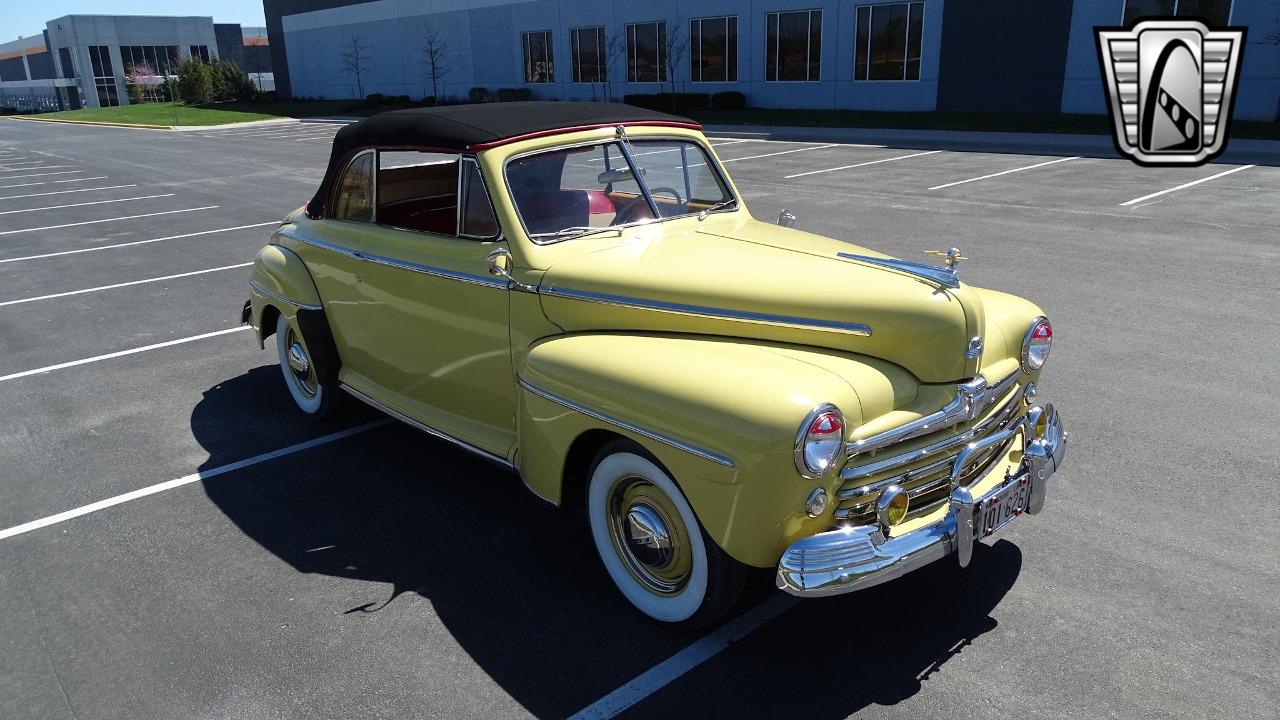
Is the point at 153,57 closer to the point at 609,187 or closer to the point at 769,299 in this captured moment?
the point at 609,187

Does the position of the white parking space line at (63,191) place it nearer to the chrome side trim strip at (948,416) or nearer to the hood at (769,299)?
the hood at (769,299)

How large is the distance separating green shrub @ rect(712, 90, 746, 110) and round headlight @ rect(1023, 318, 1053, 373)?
3073 centimetres

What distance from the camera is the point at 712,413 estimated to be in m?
3.26

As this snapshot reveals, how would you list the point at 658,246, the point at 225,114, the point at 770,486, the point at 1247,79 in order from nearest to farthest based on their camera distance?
the point at 770,486 < the point at 658,246 < the point at 1247,79 < the point at 225,114

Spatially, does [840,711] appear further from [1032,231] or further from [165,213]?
[165,213]

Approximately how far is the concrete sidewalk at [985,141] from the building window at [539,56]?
16148mm

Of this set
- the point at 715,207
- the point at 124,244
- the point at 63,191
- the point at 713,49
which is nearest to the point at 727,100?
the point at 713,49

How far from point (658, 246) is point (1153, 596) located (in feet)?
8.61

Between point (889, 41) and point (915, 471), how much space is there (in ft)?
97.1

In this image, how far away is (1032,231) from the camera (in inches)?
442

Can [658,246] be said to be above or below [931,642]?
above

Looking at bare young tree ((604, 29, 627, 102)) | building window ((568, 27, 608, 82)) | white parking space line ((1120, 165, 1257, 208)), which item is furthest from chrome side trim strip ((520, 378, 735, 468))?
building window ((568, 27, 608, 82))

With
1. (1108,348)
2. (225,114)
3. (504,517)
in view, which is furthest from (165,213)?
(225,114)

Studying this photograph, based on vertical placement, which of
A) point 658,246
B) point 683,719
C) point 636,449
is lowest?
point 683,719
